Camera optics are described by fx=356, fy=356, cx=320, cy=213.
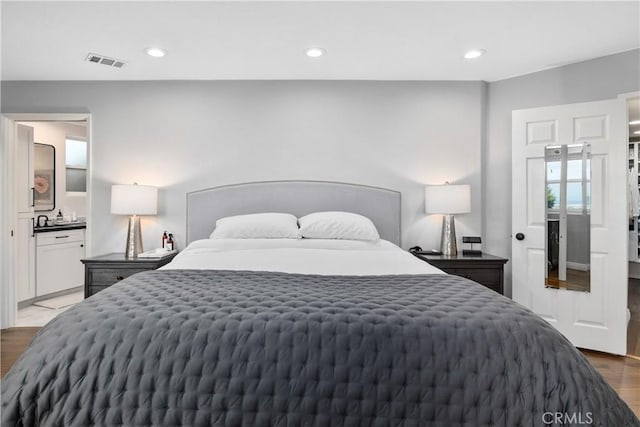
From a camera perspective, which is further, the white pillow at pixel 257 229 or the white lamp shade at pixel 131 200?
the white lamp shade at pixel 131 200

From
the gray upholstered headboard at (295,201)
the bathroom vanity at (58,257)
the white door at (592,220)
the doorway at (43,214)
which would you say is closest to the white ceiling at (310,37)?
the white door at (592,220)

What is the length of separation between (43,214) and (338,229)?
4065 millimetres

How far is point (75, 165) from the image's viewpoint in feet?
16.5

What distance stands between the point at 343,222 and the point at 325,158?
811 millimetres

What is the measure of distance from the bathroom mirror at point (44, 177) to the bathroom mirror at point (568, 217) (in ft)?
18.7

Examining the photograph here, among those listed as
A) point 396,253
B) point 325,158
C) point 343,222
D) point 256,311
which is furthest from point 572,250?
point 256,311

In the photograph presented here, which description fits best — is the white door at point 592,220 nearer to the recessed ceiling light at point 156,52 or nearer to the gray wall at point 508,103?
the gray wall at point 508,103

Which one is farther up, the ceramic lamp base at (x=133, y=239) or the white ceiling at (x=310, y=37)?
the white ceiling at (x=310, y=37)

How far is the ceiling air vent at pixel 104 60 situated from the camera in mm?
2865

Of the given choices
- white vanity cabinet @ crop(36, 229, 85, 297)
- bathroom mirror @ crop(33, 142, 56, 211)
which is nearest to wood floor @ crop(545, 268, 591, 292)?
white vanity cabinet @ crop(36, 229, 85, 297)

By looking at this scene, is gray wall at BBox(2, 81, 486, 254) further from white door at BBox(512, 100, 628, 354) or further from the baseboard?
the baseboard

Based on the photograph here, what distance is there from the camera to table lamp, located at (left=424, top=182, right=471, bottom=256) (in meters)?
3.15

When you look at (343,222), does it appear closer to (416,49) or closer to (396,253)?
(396,253)

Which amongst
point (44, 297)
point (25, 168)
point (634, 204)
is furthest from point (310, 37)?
point (634, 204)
